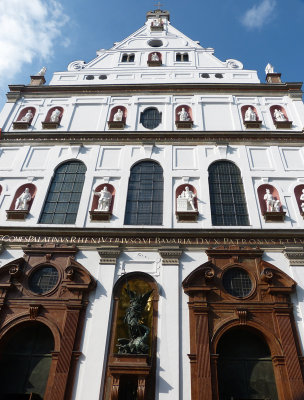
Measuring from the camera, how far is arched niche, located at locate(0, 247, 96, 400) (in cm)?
1076

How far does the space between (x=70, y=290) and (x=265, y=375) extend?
7.04 meters

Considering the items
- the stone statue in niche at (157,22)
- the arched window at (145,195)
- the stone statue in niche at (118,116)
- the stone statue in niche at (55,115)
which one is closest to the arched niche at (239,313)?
the arched window at (145,195)

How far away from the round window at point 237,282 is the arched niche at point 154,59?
14.8 metres

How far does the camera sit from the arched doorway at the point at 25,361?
1095 centimetres

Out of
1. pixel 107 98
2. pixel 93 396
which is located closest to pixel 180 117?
pixel 107 98

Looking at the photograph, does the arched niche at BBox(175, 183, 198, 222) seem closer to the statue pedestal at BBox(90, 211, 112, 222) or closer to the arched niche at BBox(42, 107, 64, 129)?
the statue pedestal at BBox(90, 211, 112, 222)

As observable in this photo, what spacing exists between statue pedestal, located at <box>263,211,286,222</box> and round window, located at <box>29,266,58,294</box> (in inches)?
340

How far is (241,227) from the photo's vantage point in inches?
543

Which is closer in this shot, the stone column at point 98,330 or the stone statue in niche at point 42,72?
the stone column at point 98,330

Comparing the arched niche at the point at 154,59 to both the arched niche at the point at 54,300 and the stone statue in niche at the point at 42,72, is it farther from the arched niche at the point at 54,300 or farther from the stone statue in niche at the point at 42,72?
the arched niche at the point at 54,300

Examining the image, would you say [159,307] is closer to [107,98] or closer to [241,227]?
[241,227]

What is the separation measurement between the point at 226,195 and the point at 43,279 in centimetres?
831

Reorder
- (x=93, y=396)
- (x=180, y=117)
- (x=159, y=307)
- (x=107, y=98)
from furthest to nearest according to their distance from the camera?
(x=107, y=98)
(x=180, y=117)
(x=159, y=307)
(x=93, y=396)

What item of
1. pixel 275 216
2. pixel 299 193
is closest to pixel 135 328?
pixel 275 216
